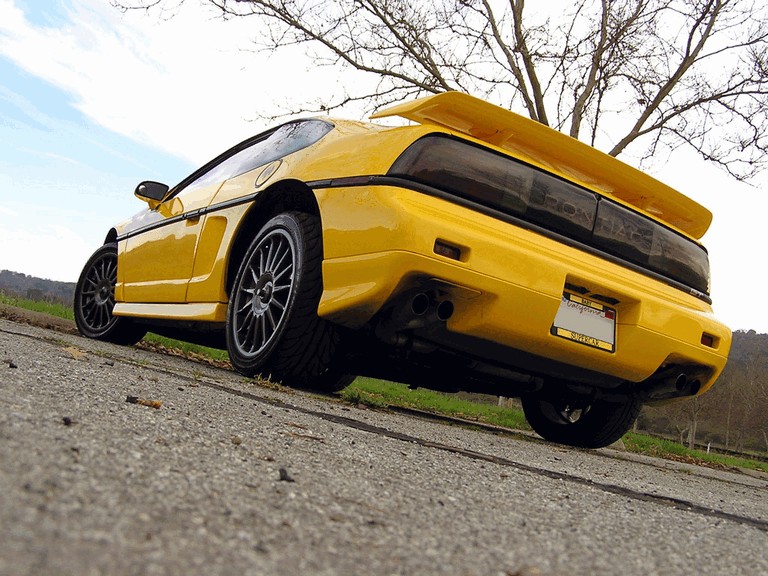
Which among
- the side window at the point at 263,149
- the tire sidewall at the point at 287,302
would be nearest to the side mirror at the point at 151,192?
the side window at the point at 263,149

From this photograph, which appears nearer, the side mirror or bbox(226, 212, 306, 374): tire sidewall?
bbox(226, 212, 306, 374): tire sidewall

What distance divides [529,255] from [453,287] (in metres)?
0.35

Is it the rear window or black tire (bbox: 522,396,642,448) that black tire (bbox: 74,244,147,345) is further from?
the rear window

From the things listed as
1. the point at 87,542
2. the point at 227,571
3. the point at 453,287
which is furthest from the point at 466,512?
the point at 453,287

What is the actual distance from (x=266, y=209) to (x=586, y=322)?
184 cm

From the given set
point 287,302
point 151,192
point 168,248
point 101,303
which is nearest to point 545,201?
point 287,302

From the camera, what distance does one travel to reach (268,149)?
4188 mm

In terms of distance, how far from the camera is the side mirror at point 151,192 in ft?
16.8

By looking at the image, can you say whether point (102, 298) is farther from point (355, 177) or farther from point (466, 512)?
point (466, 512)

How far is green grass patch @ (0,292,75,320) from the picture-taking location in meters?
8.13

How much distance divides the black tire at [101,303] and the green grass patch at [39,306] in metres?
2.13

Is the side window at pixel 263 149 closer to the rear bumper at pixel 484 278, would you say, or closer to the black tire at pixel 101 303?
the rear bumper at pixel 484 278

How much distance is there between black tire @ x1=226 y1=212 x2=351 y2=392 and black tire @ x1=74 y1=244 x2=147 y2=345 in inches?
89.0

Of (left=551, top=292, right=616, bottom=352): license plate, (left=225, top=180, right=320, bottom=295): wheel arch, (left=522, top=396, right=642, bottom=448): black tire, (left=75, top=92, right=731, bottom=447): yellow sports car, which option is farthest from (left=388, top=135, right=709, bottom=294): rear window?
(left=522, top=396, right=642, bottom=448): black tire
